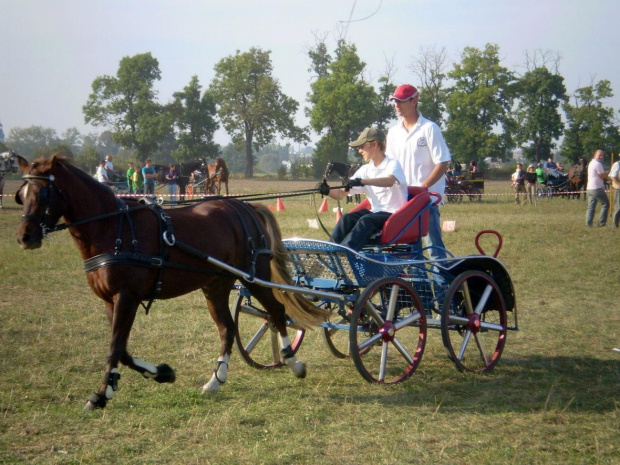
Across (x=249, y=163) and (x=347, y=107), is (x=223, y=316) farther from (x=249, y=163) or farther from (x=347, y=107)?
(x=249, y=163)

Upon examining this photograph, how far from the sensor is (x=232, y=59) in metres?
70.2

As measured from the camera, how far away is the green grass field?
4.05 metres

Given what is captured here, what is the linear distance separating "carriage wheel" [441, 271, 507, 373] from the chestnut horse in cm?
115

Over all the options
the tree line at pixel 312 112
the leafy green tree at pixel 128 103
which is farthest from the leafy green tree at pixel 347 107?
the leafy green tree at pixel 128 103

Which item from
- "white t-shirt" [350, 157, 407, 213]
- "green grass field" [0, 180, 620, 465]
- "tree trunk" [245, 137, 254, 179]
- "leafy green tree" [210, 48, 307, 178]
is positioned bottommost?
"green grass field" [0, 180, 620, 465]

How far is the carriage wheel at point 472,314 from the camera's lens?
581cm

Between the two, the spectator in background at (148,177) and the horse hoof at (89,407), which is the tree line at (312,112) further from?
the horse hoof at (89,407)

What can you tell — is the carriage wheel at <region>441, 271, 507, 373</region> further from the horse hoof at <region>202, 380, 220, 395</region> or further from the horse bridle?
the horse bridle

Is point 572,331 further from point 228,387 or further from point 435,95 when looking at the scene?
point 435,95

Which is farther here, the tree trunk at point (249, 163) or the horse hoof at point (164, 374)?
the tree trunk at point (249, 163)

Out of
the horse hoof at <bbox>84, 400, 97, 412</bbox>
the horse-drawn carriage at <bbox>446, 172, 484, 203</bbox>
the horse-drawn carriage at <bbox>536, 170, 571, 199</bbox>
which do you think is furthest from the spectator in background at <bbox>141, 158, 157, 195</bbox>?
the horse hoof at <bbox>84, 400, 97, 412</bbox>

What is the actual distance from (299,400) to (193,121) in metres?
Answer: 64.9

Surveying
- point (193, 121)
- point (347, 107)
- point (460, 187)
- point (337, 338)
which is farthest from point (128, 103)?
point (337, 338)

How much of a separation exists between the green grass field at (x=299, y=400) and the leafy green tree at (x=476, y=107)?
51.9 metres
